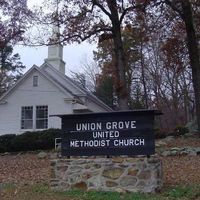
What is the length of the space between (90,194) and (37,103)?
2205 centimetres

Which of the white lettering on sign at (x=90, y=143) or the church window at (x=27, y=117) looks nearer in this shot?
the white lettering on sign at (x=90, y=143)

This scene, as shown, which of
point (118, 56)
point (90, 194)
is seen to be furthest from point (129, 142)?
point (118, 56)

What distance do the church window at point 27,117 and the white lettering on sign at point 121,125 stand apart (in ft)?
70.4

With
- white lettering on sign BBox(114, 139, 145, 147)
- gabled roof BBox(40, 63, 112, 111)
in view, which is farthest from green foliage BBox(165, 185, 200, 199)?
gabled roof BBox(40, 63, 112, 111)

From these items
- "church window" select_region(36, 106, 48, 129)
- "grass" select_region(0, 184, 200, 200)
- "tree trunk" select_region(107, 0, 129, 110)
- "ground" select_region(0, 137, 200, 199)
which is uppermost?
"tree trunk" select_region(107, 0, 129, 110)

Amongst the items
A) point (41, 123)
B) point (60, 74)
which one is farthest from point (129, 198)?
point (60, 74)

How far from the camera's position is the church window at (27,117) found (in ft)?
106

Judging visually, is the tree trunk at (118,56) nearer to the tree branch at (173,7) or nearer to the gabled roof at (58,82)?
the tree branch at (173,7)

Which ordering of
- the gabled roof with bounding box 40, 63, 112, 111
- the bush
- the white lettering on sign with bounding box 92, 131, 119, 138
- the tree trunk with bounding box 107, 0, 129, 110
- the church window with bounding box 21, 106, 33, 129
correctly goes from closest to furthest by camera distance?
the white lettering on sign with bounding box 92, 131, 119, 138 < the tree trunk with bounding box 107, 0, 129, 110 < the bush < the church window with bounding box 21, 106, 33, 129 < the gabled roof with bounding box 40, 63, 112, 111

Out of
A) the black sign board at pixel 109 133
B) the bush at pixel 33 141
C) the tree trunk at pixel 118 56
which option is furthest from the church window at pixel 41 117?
the black sign board at pixel 109 133

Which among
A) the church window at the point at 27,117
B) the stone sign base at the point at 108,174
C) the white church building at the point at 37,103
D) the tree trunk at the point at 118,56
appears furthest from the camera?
the church window at the point at 27,117

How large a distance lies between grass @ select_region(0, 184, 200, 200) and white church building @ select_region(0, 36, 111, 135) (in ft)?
64.2

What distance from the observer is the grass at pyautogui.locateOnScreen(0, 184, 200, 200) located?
33.7ft

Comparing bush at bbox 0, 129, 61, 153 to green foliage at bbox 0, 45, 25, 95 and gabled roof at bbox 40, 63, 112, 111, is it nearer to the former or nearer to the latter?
gabled roof at bbox 40, 63, 112, 111
